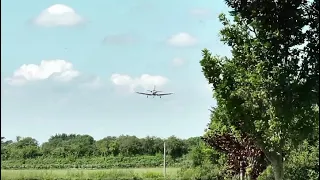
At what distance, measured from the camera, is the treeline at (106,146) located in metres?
27.0

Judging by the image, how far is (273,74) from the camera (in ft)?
22.1

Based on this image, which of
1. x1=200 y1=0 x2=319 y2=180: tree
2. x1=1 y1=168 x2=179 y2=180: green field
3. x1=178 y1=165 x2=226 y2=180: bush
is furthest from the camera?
x1=1 y1=168 x2=179 y2=180: green field

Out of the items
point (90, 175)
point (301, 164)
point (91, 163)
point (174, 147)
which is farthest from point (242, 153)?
point (174, 147)

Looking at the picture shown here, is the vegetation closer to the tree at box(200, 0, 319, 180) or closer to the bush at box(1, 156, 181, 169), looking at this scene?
the bush at box(1, 156, 181, 169)

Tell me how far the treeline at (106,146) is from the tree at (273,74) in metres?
19.4

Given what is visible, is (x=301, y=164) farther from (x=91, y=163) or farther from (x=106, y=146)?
(x=106, y=146)

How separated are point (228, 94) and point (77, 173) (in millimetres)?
16357

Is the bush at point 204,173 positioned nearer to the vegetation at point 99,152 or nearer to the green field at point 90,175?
the green field at point 90,175

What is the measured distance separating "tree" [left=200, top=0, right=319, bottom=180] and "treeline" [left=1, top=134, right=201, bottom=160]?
19.4 m

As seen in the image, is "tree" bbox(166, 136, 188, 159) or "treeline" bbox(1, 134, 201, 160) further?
"tree" bbox(166, 136, 188, 159)

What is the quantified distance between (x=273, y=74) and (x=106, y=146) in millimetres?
23054

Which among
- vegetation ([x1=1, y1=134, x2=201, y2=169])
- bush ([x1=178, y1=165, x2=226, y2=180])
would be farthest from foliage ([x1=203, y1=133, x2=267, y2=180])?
vegetation ([x1=1, y1=134, x2=201, y2=169])

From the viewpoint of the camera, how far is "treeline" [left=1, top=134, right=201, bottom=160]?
1064 inches

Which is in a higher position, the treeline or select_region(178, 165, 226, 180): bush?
the treeline
